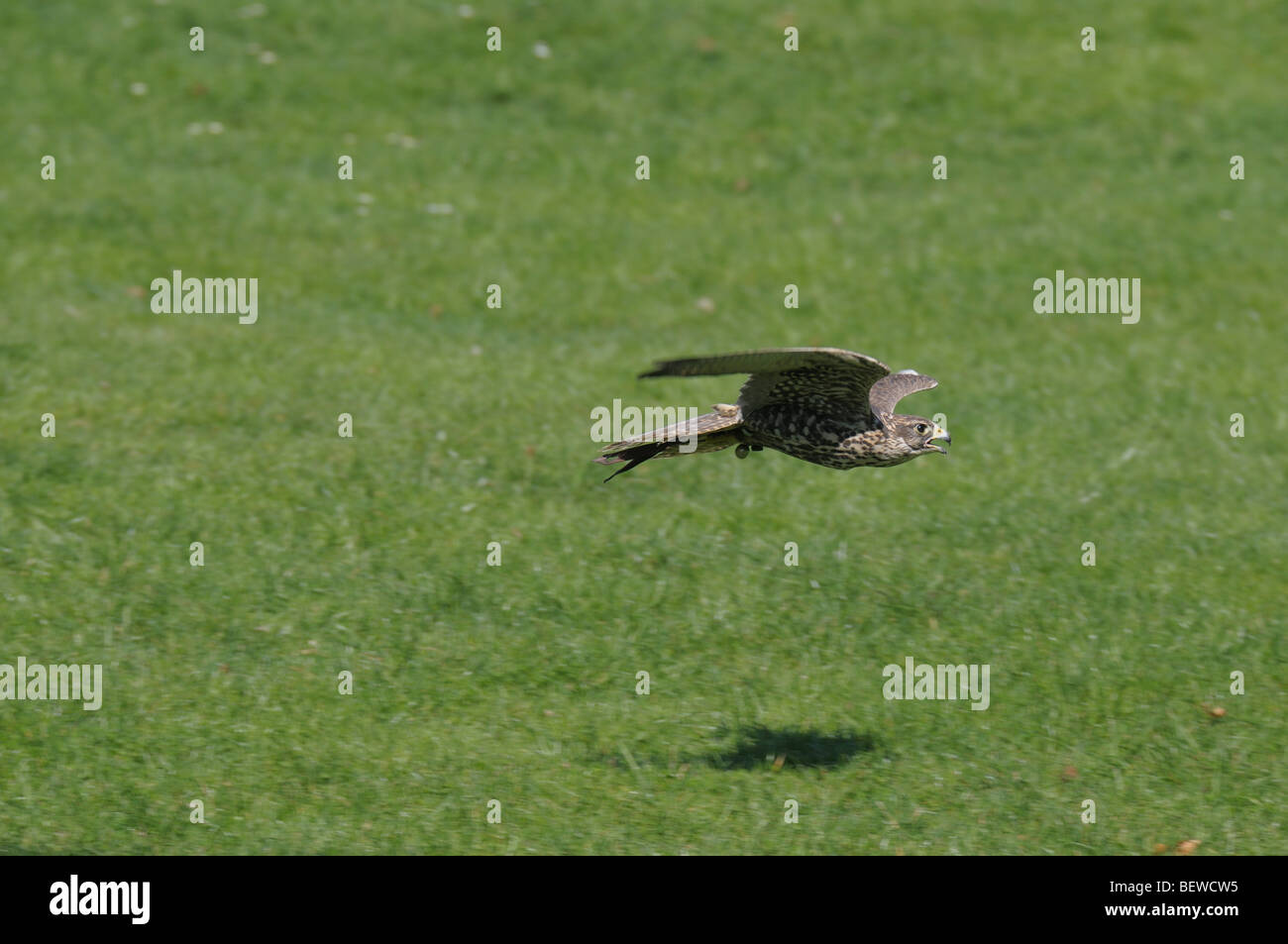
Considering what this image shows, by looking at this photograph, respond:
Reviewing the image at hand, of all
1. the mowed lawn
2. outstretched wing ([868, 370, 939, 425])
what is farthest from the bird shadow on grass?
outstretched wing ([868, 370, 939, 425])

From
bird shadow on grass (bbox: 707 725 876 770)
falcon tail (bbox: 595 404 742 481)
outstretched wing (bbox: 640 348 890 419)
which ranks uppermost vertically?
outstretched wing (bbox: 640 348 890 419)

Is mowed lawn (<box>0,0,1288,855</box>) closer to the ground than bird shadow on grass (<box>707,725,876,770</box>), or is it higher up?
higher up

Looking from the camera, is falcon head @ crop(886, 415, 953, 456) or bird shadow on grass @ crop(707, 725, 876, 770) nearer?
falcon head @ crop(886, 415, 953, 456)

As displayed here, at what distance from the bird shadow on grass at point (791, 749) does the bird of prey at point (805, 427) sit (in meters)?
2.74

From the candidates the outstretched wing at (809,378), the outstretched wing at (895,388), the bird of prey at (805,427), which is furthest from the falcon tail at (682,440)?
the outstretched wing at (895,388)

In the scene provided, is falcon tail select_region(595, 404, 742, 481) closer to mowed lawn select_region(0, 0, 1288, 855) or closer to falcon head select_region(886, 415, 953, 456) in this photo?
falcon head select_region(886, 415, 953, 456)

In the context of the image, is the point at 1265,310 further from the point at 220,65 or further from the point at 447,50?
the point at 220,65

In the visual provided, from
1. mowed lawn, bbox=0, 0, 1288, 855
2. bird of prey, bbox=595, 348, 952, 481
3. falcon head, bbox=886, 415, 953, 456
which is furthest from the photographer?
mowed lawn, bbox=0, 0, 1288, 855

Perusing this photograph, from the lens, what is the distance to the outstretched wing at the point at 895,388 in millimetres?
10220

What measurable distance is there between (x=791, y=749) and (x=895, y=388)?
2.79 m

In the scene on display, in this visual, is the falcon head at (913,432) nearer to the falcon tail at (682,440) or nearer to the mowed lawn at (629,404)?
the falcon tail at (682,440)

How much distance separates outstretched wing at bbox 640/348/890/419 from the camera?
25.7 ft

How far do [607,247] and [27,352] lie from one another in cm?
761
